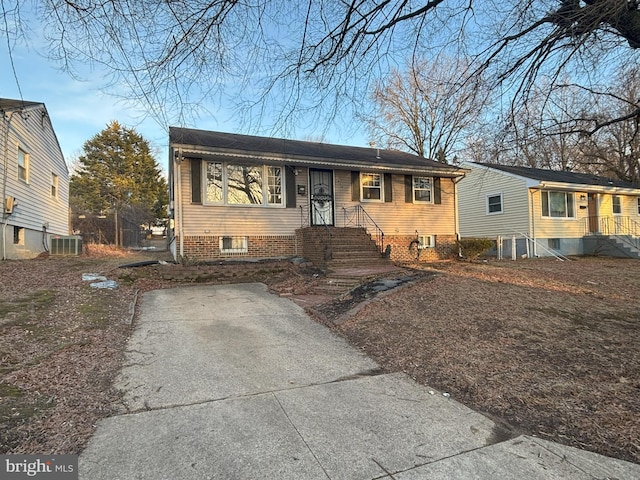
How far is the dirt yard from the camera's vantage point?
278 cm

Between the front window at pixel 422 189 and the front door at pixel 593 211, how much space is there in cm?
1125

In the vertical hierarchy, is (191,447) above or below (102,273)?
below

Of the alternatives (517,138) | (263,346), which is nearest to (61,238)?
(263,346)

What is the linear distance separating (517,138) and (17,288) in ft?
30.3

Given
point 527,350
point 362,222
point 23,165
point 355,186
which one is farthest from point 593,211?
point 23,165

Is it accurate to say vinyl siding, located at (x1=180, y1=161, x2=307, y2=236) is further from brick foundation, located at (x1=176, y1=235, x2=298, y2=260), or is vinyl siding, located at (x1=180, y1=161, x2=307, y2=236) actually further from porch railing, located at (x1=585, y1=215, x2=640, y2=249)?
porch railing, located at (x1=585, y1=215, x2=640, y2=249)

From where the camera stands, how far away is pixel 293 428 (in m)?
2.70

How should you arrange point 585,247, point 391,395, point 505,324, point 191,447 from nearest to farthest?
point 191,447 < point 391,395 < point 505,324 < point 585,247

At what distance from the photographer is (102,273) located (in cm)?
866

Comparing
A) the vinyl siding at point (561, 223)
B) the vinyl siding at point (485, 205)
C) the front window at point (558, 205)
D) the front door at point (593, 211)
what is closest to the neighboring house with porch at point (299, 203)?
the vinyl siding at point (485, 205)

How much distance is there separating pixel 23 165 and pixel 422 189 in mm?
14339

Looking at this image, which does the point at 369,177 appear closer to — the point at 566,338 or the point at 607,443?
the point at 566,338

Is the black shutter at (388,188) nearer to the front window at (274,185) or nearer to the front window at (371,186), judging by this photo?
the front window at (371,186)

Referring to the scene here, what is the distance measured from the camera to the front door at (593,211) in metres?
19.2
